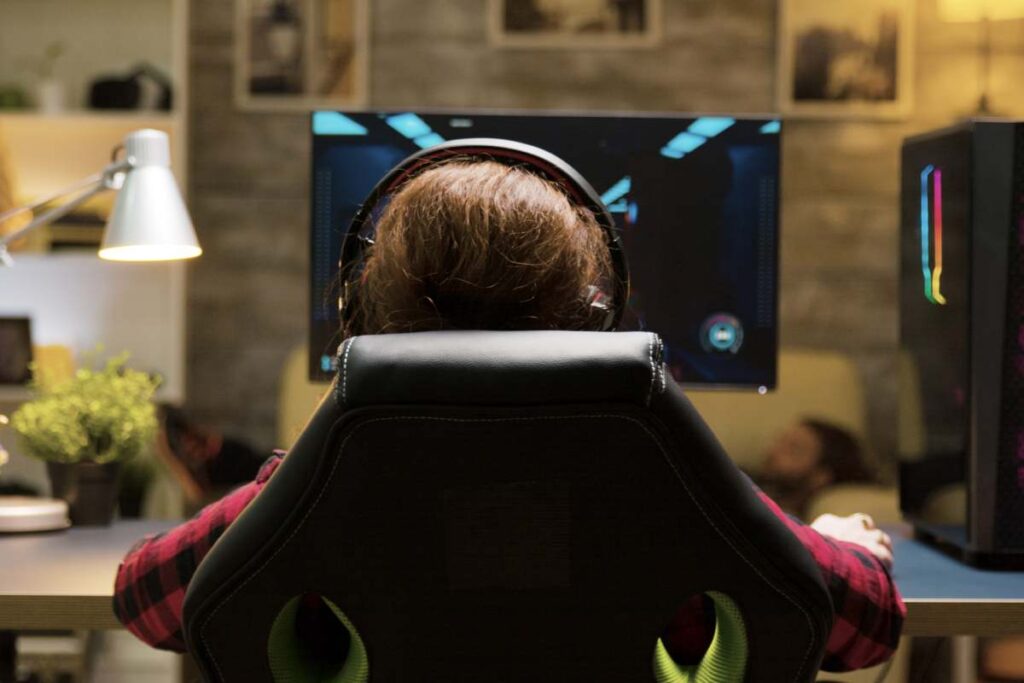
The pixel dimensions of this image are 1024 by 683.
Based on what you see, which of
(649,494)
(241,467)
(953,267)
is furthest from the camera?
(241,467)

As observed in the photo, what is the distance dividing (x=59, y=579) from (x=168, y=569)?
1.34 feet

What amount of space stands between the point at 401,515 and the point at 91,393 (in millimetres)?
1103

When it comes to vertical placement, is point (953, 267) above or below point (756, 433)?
above

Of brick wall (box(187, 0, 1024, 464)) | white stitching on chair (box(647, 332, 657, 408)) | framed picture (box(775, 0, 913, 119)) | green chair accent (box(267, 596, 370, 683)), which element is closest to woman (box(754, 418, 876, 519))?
brick wall (box(187, 0, 1024, 464))

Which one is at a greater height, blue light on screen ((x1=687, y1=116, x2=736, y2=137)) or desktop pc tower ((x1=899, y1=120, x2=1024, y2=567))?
blue light on screen ((x1=687, y1=116, x2=736, y2=137))

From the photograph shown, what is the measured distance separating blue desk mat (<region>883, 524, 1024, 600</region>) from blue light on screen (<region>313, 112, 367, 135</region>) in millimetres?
871

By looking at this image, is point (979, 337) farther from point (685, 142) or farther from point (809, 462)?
point (809, 462)

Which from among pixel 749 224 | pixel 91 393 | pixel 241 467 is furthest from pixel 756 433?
pixel 91 393

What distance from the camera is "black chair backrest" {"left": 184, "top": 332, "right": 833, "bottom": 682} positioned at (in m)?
0.64

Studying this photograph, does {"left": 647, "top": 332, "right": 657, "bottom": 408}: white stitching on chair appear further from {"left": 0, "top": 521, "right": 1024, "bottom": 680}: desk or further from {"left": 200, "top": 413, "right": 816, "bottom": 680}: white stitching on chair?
{"left": 0, "top": 521, "right": 1024, "bottom": 680}: desk

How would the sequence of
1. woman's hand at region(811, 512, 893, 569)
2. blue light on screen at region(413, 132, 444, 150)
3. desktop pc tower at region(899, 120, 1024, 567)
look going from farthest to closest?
blue light on screen at region(413, 132, 444, 150) → desktop pc tower at region(899, 120, 1024, 567) → woman's hand at region(811, 512, 893, 569)

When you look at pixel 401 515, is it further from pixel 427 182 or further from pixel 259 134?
pixel 259 134

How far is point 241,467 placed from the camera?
11.6ft

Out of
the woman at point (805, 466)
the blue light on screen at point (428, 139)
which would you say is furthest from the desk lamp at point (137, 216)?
the woman at point (805, 466)
